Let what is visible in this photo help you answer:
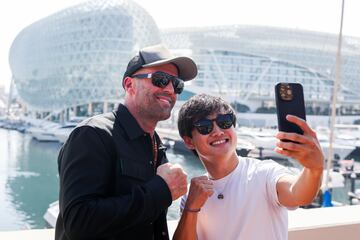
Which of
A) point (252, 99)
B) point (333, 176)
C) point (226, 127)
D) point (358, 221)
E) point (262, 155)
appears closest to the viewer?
point (226, 127)

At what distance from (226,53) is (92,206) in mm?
50162

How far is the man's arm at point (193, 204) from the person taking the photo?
4.86 feet

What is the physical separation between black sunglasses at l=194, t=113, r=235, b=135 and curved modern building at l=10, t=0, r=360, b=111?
4460 cm

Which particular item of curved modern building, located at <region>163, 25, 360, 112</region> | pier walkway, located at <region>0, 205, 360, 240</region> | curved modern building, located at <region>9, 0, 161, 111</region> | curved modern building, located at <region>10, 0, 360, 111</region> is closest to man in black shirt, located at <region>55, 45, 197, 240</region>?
pier walkway, located at <region>0, 205, 360, 240</region>

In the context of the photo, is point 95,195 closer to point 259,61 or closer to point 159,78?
point 159,78

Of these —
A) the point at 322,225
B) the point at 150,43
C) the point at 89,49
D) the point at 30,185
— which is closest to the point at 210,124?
the point at 322,225

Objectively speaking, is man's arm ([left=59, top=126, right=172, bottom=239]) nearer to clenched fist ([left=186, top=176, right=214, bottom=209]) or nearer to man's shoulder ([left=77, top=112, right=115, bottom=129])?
man's shoulder ([left=77, top=112, right=115, bottom=129])

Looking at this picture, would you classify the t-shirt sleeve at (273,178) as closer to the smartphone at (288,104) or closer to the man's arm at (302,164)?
the man's arm at (302,164)

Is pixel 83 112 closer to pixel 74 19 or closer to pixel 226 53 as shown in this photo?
pixel 74 19

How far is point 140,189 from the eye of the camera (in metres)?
1.27

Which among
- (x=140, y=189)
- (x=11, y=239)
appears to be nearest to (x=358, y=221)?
(x=140, y=189)

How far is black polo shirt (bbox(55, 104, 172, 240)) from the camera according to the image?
1.20 metres

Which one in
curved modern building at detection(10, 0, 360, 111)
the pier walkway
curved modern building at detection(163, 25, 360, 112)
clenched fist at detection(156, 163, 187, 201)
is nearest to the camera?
clenched fist at detection(156, 163, 187, 201)

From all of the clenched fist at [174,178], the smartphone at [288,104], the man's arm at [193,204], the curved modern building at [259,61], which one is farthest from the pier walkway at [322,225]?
the curved modern building at [259,61]
